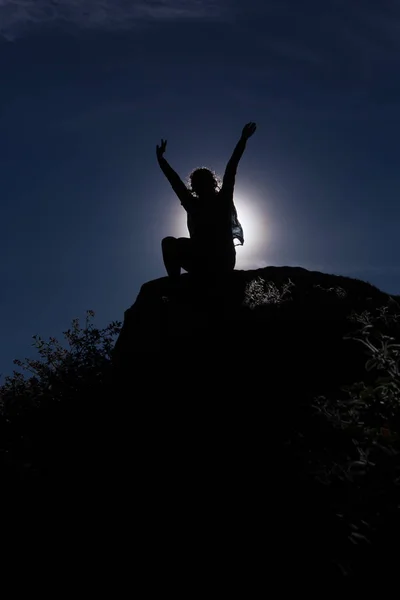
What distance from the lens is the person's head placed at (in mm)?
9039

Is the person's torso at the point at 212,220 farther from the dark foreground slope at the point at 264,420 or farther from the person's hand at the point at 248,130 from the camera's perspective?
the person's hand at the point at 248,130

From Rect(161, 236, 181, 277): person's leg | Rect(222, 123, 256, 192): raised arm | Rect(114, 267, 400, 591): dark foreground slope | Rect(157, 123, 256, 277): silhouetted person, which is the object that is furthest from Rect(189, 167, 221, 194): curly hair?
Rect(114, 267, 400, 591): dark foreground slope

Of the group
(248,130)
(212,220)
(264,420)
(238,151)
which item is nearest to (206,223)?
(212,220)

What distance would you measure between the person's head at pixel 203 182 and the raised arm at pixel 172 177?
0.22 m

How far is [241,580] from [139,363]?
10.6 ft

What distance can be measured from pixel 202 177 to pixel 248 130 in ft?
3.60

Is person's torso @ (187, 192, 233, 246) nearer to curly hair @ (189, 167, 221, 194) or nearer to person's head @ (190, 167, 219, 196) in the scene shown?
person's head @ (190, 167, 219, 196)

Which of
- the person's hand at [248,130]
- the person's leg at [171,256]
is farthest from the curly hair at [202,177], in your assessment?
the person's leg at [171,256]

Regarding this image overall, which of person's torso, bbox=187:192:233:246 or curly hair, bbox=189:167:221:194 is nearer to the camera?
person's torso, bbox=187:192:233:246

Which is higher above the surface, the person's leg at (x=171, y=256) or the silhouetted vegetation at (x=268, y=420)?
the person's leg at (x=171, y=256)

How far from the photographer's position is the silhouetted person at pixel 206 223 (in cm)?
834

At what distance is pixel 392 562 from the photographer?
2.72 meters

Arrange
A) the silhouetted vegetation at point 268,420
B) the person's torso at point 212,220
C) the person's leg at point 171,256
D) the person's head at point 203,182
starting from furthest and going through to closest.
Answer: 1. the person's head at point 203,182
2. the person's torso at point 212,220
3. the person's leg at point 171,256
4. the silhouetted vegetation at point 268,420

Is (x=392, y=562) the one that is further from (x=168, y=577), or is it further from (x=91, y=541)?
(x=91, y=541)
